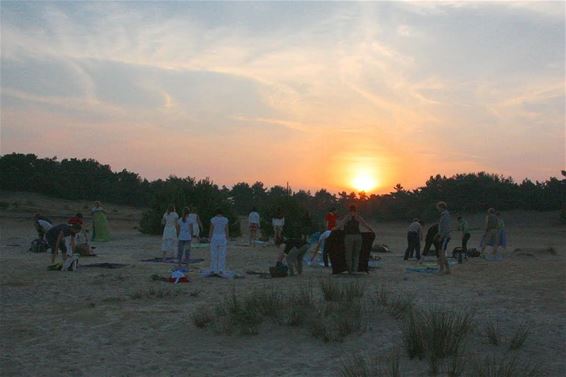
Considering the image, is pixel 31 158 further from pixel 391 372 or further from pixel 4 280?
pixel 391 372

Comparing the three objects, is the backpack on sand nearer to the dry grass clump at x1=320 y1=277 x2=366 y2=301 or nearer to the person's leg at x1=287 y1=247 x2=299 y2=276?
the person's leg at x1=287 y1=247 x2=299 y2=276

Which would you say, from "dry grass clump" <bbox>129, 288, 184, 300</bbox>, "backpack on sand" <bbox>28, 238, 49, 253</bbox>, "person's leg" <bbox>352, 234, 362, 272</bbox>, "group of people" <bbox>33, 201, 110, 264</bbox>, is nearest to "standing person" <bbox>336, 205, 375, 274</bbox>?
"person's leg" <bbox>352, 234, 362, 272</bbox>

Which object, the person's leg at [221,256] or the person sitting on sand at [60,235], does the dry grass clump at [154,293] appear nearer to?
the person's leg at [221,256]

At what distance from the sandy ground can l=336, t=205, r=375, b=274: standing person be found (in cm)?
54

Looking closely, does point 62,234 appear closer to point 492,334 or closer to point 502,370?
point 492,334

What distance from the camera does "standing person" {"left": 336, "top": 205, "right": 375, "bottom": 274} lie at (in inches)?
587

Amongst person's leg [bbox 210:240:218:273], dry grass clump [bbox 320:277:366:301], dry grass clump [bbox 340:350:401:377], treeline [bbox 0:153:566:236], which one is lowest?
dry grass clump [bbox 340:350:401:377]

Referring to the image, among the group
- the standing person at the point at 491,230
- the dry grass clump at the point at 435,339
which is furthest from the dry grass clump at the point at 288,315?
the standing person at the point at 491,230

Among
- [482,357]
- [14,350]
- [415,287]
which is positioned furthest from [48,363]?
[415,287]

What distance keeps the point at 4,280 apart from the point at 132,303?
440cm

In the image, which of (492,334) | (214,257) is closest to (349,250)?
(214,257)

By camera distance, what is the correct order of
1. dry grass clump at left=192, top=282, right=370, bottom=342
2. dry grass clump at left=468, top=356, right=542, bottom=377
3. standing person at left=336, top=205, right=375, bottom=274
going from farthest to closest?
standing person at left=336, top=205, right=375, bottom=274
dry grass clump at left=192, top=282, right=370, bottom=342
dry grass clump at left=468, top=356, right=542, bottom=377

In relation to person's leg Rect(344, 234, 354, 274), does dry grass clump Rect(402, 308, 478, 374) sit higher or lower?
lower

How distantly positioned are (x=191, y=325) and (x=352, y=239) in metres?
6.83
